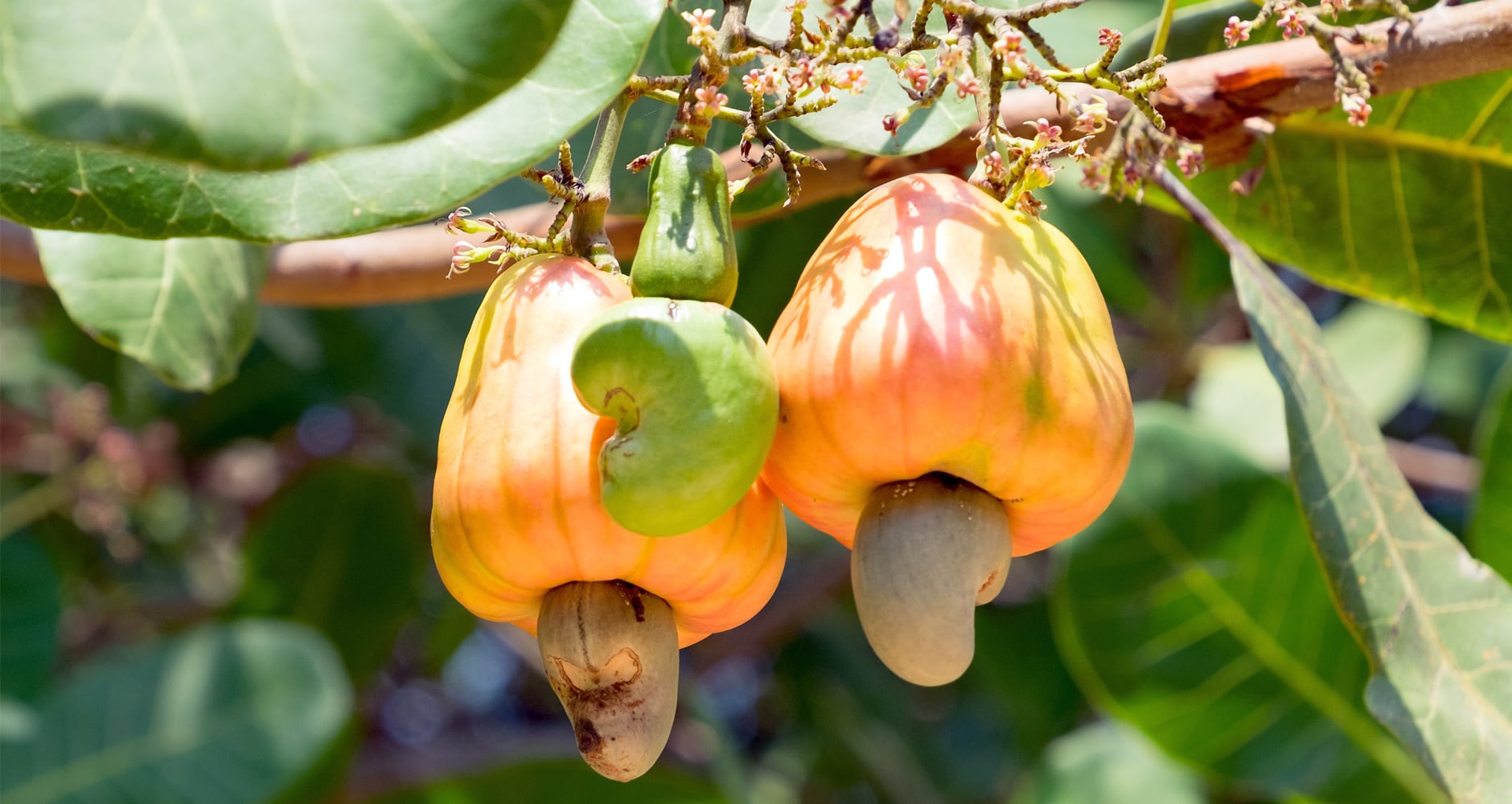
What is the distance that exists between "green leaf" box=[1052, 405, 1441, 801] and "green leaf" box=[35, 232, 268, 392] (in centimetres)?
128

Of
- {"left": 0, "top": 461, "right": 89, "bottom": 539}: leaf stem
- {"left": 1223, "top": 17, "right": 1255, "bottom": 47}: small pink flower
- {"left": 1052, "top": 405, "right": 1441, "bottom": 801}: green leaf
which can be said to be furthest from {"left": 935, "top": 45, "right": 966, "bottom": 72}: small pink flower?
{"left": 0, "top": 461, "right": 89, "bottom": 539}: leaf stem

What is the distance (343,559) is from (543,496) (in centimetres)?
233

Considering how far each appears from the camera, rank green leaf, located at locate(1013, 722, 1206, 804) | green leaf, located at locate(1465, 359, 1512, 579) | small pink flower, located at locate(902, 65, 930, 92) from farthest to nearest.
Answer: green leaf, located at locate(1013, 722, 1206, 804), green leaf, located at locate(1465, 359, 1512, 579), small pink flower, located at locate(902, 65, 930, 92)

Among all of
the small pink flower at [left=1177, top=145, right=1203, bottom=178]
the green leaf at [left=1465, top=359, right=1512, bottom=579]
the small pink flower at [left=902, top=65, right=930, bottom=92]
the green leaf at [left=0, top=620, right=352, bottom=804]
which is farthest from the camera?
the green leaf at [left=0, top=620, right=352, bottom=804]

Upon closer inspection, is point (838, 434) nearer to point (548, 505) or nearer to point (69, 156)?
point (548, 505)

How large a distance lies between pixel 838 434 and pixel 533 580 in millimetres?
217

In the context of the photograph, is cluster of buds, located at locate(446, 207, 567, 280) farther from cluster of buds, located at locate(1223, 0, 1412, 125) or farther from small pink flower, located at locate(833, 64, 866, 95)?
cluster of buds, located at locate(1223, 0, 1412, 125)

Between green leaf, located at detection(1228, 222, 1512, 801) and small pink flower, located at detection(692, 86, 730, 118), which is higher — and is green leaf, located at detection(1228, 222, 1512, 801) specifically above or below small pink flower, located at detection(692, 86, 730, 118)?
below

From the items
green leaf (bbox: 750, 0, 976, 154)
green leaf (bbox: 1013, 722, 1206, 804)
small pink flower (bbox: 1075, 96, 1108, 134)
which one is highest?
small pink flower (bbox: 1075, 96, 1108, 134)

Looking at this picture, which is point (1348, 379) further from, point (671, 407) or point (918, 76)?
point (671, 407)

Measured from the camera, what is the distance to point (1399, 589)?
3.88 feet

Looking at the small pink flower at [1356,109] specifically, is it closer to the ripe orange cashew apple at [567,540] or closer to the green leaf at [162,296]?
the ripe orange cashew apple at [567,540]

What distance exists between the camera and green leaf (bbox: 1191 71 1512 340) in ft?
4.62

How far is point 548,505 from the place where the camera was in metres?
0.83
